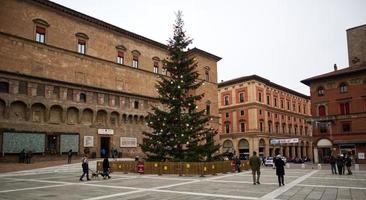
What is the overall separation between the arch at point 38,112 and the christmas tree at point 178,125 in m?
12.5

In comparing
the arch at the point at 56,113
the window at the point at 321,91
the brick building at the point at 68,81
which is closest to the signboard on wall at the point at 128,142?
the brick building at the point at 68,81

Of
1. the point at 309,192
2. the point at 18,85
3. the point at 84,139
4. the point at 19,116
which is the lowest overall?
the point at 309,192

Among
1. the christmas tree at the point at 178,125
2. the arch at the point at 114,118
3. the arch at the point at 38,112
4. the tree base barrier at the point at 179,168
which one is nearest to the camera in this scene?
the tree base barrier at the point at 179,168

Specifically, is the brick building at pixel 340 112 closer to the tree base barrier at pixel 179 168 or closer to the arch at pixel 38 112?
the tree base barrier at pixel 179 168

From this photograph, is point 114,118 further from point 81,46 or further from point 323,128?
point 323,128

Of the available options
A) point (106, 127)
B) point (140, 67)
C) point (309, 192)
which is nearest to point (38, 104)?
point (106, 127)

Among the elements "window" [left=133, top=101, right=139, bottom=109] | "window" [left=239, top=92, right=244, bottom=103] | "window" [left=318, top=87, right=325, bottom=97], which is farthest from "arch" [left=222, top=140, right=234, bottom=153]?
"window" [left=133, top=101, right=139, bottom=109]

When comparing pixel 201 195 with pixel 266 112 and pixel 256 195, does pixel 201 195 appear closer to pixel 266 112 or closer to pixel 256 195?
pixel 256 195

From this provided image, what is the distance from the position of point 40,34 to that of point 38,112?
8251 mm

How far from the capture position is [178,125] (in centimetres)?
2505

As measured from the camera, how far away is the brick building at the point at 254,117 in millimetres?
62500

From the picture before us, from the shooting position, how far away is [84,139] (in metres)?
34.7

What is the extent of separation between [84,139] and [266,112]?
138 ft

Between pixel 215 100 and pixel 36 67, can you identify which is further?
pixel 215 100
